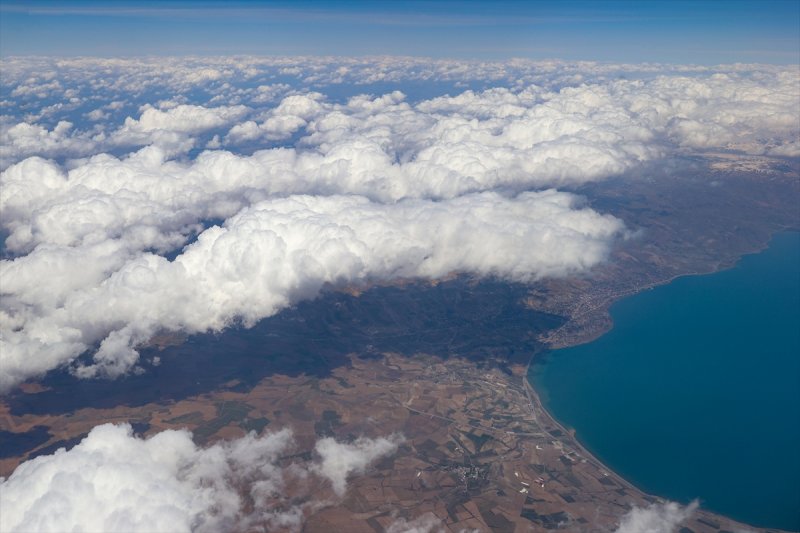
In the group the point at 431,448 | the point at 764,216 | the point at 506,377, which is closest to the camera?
the point at 431,448

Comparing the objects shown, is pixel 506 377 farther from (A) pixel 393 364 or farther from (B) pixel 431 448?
(B) pixel 431 448

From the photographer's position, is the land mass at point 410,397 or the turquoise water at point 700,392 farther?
the turquoise water at point 700,392

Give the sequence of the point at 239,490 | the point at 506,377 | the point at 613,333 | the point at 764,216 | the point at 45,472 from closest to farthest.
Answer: the point at 45,472 → the point at 239,490 → the point at 506,377 → the point at 613,333 → the point at 764,216

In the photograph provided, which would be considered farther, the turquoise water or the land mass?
the turquoise water

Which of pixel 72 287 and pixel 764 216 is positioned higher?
pixel 764 216

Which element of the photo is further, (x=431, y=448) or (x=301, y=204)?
(x=301, y=204)

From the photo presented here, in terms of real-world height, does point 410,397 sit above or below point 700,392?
below

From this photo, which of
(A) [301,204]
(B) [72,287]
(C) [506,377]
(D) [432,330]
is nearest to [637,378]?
(C) [506,377]

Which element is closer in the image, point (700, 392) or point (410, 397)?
point (410, 397)
